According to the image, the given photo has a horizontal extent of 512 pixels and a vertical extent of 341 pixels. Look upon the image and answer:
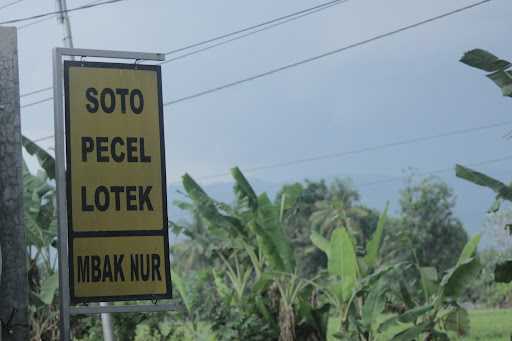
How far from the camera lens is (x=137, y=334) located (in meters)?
17.3

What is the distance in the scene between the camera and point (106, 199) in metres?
5.63

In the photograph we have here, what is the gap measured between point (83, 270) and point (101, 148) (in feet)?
2.42

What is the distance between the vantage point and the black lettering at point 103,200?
18.4ft

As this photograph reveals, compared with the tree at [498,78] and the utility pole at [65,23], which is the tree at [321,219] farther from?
the tree at [498,78]

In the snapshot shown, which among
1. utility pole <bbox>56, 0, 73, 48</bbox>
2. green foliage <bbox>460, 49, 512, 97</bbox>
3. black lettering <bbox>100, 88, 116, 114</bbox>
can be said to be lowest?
black lettering <bbox>100, 88, 116, 114</bbox>

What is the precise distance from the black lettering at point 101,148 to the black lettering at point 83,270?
0.60 metres

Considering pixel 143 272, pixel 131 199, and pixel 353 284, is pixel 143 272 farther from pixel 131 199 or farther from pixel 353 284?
pixel 353 284

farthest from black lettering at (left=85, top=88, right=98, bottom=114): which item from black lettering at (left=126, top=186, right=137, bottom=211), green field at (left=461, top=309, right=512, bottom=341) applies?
green field at (left=461, top=309, right=512, bottom=341)

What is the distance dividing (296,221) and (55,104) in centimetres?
5873

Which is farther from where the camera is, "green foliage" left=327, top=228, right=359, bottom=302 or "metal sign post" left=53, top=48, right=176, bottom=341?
"green foliage" left=327, top=228, right=359, bottom=302

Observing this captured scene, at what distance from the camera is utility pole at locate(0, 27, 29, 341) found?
5312 mm

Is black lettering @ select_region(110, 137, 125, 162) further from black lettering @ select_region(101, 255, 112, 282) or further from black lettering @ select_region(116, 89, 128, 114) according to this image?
black lettering @ select_region(101, 255, 112, 282)


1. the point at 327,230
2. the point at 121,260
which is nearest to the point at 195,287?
the point at 121,260

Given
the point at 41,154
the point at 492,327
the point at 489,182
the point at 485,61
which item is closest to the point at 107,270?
the point at 485,61
